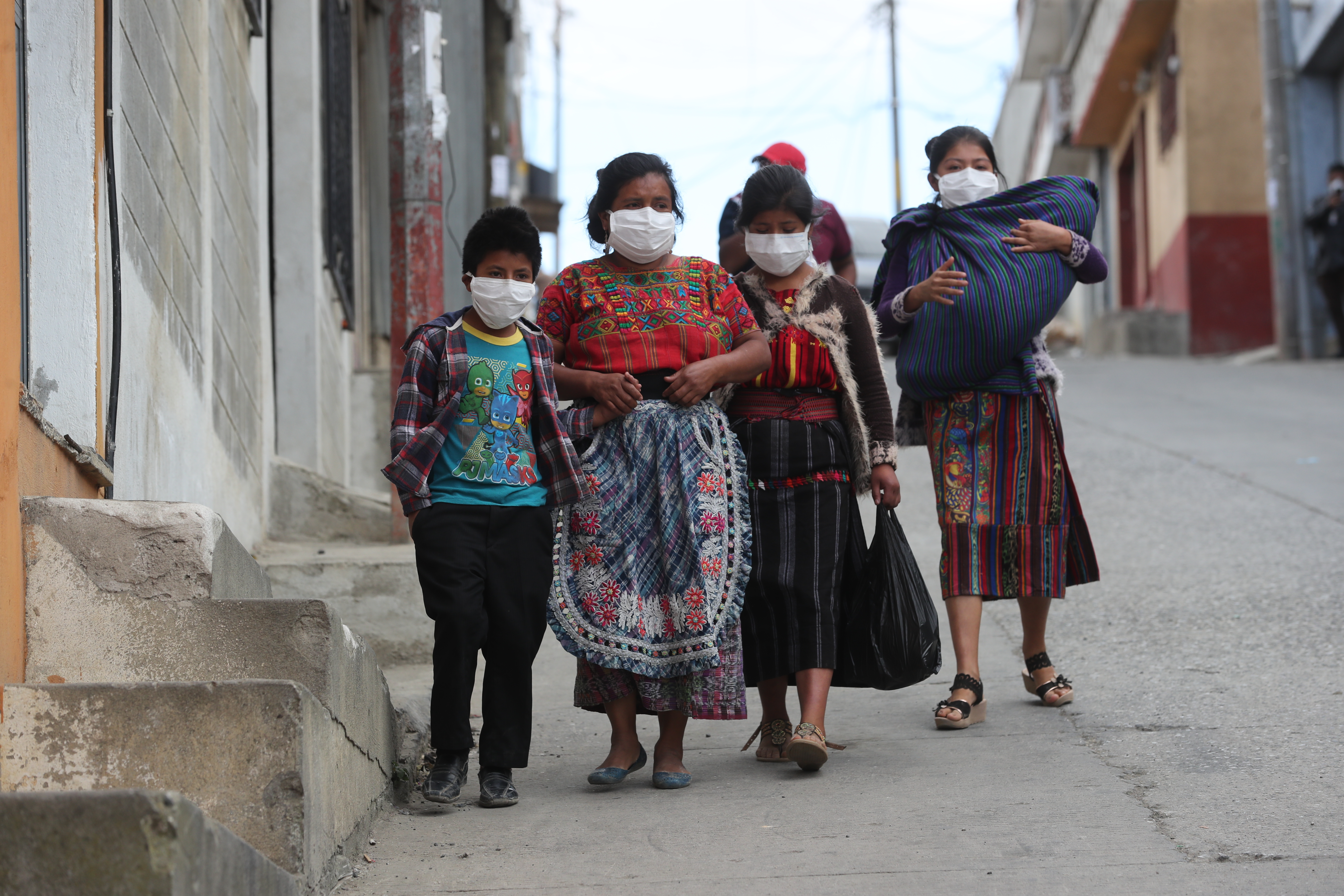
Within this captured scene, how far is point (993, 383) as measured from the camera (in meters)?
4.58

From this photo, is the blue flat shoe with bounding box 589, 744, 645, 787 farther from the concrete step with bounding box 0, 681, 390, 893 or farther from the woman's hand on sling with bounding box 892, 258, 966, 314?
the woman's hand on sling with bounding box 892, 258, 966, 314

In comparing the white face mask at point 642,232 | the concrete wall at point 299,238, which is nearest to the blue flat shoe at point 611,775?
the white face mask at point 642,232

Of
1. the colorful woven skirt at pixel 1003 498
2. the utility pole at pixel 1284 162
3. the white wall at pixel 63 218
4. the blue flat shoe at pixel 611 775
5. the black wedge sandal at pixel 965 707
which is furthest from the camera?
the utility pole at pixel 1284 162

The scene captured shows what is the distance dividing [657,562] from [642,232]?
2.91 ft

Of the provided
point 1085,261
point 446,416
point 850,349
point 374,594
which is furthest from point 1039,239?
point 374,594

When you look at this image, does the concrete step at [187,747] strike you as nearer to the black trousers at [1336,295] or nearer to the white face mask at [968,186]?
the white face mask at [968,186]

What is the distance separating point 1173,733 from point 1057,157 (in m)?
27.8

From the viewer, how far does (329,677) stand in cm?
304

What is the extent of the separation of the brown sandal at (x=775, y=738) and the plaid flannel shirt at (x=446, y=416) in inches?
36.9

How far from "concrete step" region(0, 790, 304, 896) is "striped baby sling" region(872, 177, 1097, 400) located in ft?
9.76

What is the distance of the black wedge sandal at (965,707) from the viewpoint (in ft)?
14.5

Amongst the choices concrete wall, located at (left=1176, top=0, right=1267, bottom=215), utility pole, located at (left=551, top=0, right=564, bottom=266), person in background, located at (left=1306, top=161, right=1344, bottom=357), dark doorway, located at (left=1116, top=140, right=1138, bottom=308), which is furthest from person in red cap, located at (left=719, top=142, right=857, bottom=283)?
utility pole, located at (left=551, top=0, right=564, bottom=266)

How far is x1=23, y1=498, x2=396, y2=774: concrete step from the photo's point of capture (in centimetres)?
302

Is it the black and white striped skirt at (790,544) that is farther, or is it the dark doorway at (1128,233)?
the dark doorway at (1128,233)
